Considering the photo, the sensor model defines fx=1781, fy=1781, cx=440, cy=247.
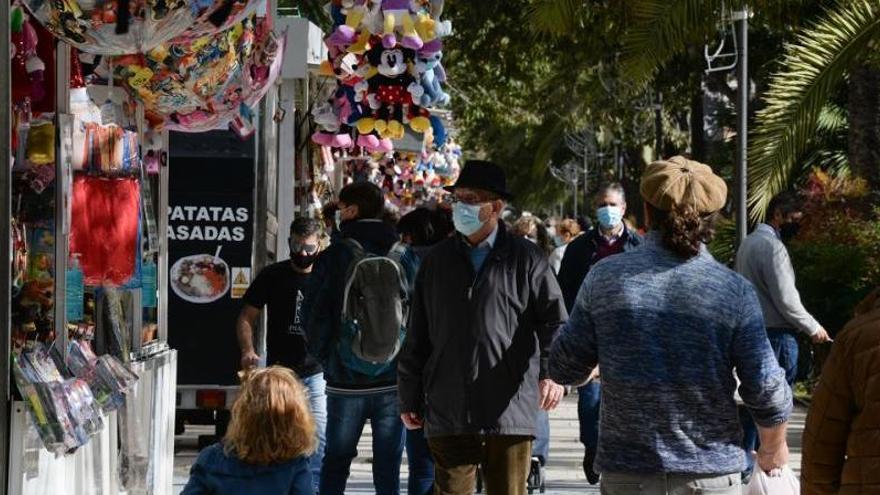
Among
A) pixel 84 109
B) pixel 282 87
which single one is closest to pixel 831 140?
pixel 282 87

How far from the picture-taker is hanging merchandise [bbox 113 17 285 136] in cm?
719

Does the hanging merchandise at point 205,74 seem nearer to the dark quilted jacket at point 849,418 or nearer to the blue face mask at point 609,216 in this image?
the dark quilted jacket at point 849,418

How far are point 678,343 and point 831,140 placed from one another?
810 inches

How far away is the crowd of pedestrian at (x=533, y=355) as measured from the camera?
519cm

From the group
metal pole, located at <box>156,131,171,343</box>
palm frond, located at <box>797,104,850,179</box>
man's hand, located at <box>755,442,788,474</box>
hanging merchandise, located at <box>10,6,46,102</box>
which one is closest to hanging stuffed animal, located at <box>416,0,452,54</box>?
metal pole, located at <box>156,131,171,343</box>

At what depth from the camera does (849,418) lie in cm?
487

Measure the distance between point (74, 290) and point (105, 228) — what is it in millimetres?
282

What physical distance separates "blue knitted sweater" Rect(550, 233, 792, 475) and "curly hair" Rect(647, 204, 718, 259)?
41 millimetres

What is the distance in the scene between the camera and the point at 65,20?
561 cm

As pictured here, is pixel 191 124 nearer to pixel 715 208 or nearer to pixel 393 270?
pixel 393 270

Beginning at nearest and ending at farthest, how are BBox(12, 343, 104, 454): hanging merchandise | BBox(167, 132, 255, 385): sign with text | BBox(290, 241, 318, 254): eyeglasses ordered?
BBox(12, 343, 104, 454): hanging merchandise < BBox(290, 241, 318, 254): eyeglasses < BBox(167, 132, 255, 385): sign with text

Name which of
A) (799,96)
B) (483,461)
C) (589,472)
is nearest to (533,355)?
(483,461)

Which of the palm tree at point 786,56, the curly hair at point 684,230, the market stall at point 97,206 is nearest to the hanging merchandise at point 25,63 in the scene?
the market stall at point 97,206

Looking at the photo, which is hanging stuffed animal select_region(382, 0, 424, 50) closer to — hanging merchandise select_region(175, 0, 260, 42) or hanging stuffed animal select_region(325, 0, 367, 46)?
hanging stuffed animal select_region(325, 0, 367, 46)
